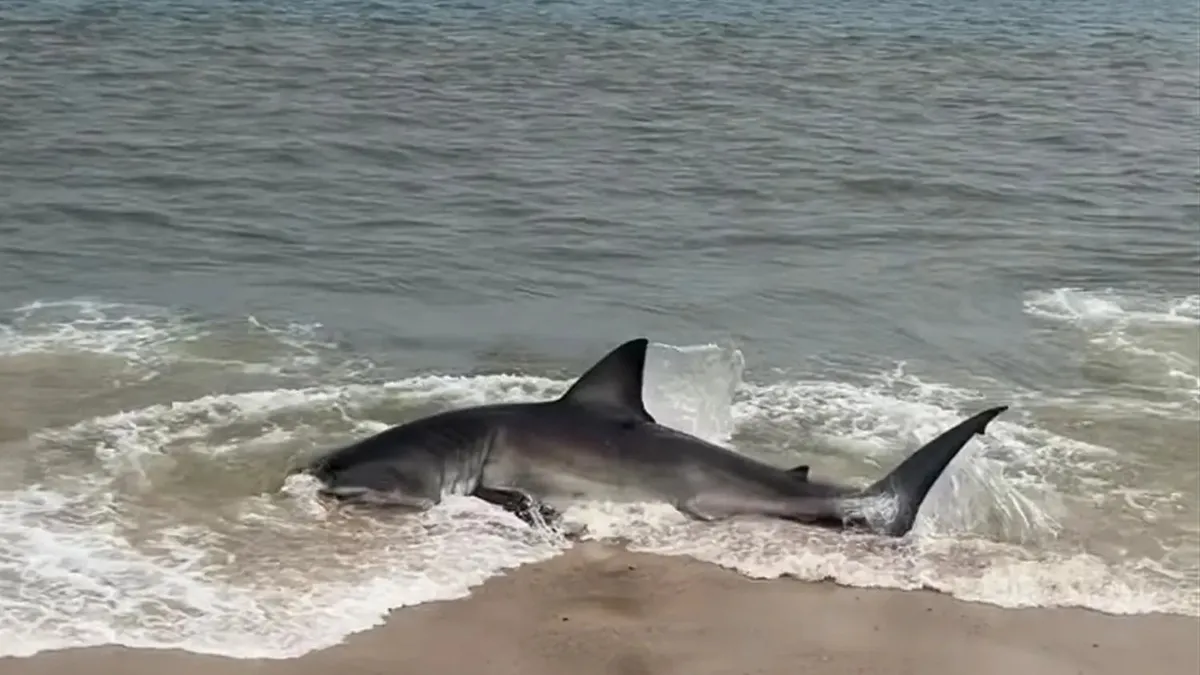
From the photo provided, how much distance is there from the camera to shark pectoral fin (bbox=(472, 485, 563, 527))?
7.88 meters

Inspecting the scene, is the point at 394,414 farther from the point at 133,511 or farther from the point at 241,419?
the point at 133,511

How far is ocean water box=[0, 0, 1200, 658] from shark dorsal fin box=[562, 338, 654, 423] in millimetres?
537

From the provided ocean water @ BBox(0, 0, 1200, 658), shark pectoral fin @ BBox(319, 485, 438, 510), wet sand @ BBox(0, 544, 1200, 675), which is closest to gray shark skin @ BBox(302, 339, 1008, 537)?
shark pectoral fin @ BBox(319, 485, 438, 510)

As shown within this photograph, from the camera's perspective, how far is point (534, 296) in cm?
1255

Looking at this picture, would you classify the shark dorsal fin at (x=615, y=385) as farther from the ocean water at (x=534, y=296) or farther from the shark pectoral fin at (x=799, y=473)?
the shark pectoral fin at (x=799, y=473)

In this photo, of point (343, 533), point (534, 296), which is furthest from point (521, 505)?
point (534, 296)

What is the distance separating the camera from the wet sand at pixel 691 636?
6.42m

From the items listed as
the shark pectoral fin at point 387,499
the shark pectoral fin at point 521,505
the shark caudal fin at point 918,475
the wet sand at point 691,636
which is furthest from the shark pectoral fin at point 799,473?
the shark pectoral fin at point 387,499

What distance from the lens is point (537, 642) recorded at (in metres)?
6.71

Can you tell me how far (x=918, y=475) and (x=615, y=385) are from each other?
1.51 meters

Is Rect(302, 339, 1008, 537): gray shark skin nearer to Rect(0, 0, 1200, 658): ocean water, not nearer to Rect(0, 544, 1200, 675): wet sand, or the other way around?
Rect(0, 0, 1200, 658): ocean water

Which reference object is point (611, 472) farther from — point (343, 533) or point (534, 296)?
point (534, 296)

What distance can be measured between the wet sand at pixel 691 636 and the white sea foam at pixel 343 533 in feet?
0.41

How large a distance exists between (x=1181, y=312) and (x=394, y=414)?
666 cm
